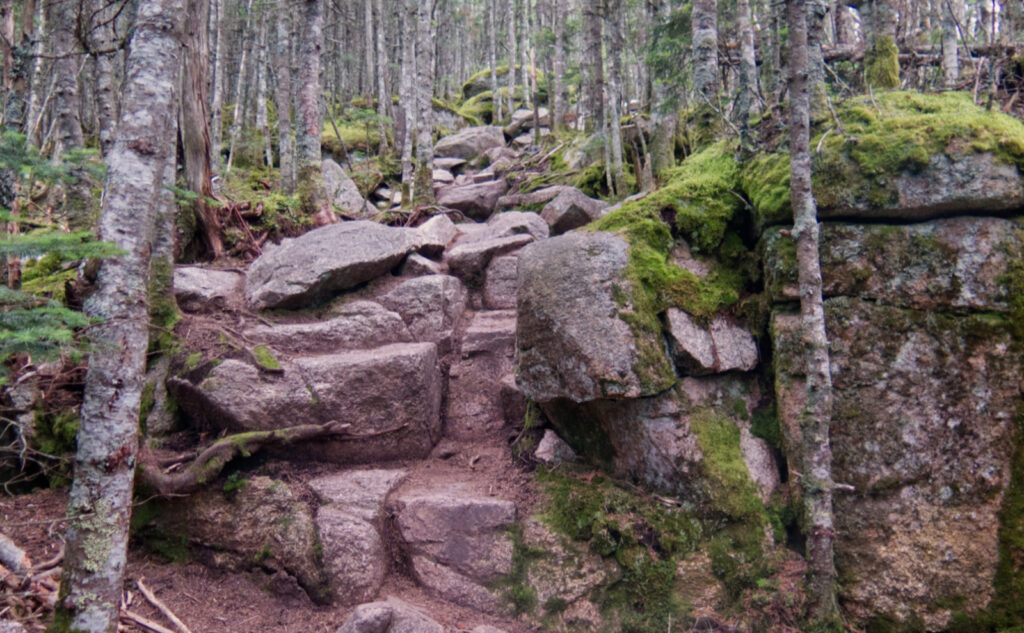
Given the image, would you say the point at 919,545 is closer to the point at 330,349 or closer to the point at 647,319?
the point at 647,319

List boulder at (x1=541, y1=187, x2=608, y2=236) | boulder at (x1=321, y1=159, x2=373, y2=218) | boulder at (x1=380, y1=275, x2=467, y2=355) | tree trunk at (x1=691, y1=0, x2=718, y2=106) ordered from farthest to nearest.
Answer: boulder at (x1=321, y1=159, x2=373, y2=218) < boulder at (x1=541, y1=187, x2=608, y2=236) < tree trunk at (x1=691, y1=0, x2=718, y2=106) < boulder at (x1=380, y1=275, x2=467, y2=355)

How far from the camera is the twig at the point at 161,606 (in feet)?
15.0

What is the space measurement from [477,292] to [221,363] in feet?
13.5

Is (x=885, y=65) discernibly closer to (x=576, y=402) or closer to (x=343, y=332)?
(x=576, y=402)

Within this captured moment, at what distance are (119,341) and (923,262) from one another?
668 cm

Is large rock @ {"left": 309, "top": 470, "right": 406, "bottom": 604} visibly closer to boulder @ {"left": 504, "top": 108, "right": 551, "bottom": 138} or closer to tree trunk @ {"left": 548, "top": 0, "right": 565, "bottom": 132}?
tree trunk @ {"left": 548, "top": 0, "right": 565, "bottom": 132}

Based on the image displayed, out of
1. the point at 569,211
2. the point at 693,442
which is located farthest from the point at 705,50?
the point at 693,442

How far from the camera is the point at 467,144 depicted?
2108 cm

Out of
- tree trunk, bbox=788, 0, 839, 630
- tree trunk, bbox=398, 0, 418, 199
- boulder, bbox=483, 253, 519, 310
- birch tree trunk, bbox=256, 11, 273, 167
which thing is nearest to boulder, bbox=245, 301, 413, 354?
boulder, bbox=483, 253, 519, 310

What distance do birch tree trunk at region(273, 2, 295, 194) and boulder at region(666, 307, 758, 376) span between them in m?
9.88

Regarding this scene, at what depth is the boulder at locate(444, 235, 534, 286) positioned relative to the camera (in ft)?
30.1

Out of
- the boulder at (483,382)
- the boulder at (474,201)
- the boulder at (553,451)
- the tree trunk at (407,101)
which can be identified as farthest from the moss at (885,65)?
the tree trunk at (407,101)

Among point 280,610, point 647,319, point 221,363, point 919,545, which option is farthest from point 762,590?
point 221,363

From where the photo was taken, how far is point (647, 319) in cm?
556
